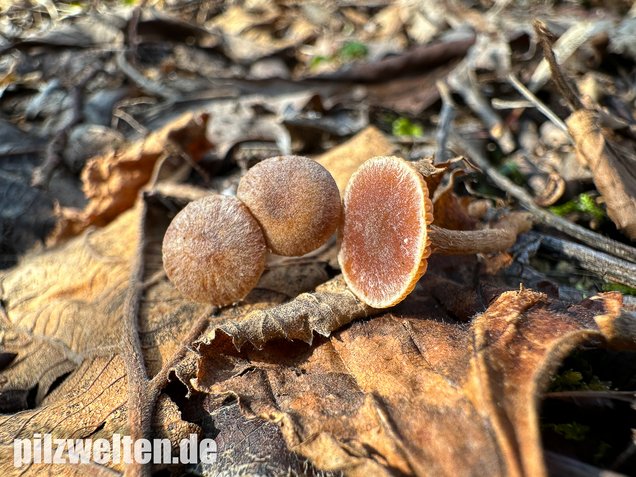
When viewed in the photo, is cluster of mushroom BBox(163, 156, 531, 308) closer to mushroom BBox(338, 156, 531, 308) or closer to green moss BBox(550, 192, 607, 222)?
mushroom BBox(338, 156, 531, 308)

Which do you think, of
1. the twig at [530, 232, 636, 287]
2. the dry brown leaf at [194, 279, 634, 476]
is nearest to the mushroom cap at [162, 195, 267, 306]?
the dry brown leaf at [194, 279, 634, 476]

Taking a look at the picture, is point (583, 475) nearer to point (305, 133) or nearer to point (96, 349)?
point (96, 349)

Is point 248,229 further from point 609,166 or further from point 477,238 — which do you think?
point 609,166

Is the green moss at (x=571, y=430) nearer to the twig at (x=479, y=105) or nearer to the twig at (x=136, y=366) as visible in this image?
the twig at (x=136, y=366)

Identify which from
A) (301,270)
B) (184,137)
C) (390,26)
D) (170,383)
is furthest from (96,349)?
(390,26)

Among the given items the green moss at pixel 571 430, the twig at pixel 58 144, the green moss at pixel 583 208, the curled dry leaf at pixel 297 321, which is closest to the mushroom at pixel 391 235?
the curled dry leaf at pixel 297 321

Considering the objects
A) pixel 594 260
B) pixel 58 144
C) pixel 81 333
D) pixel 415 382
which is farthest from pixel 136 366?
pixel 58 144
